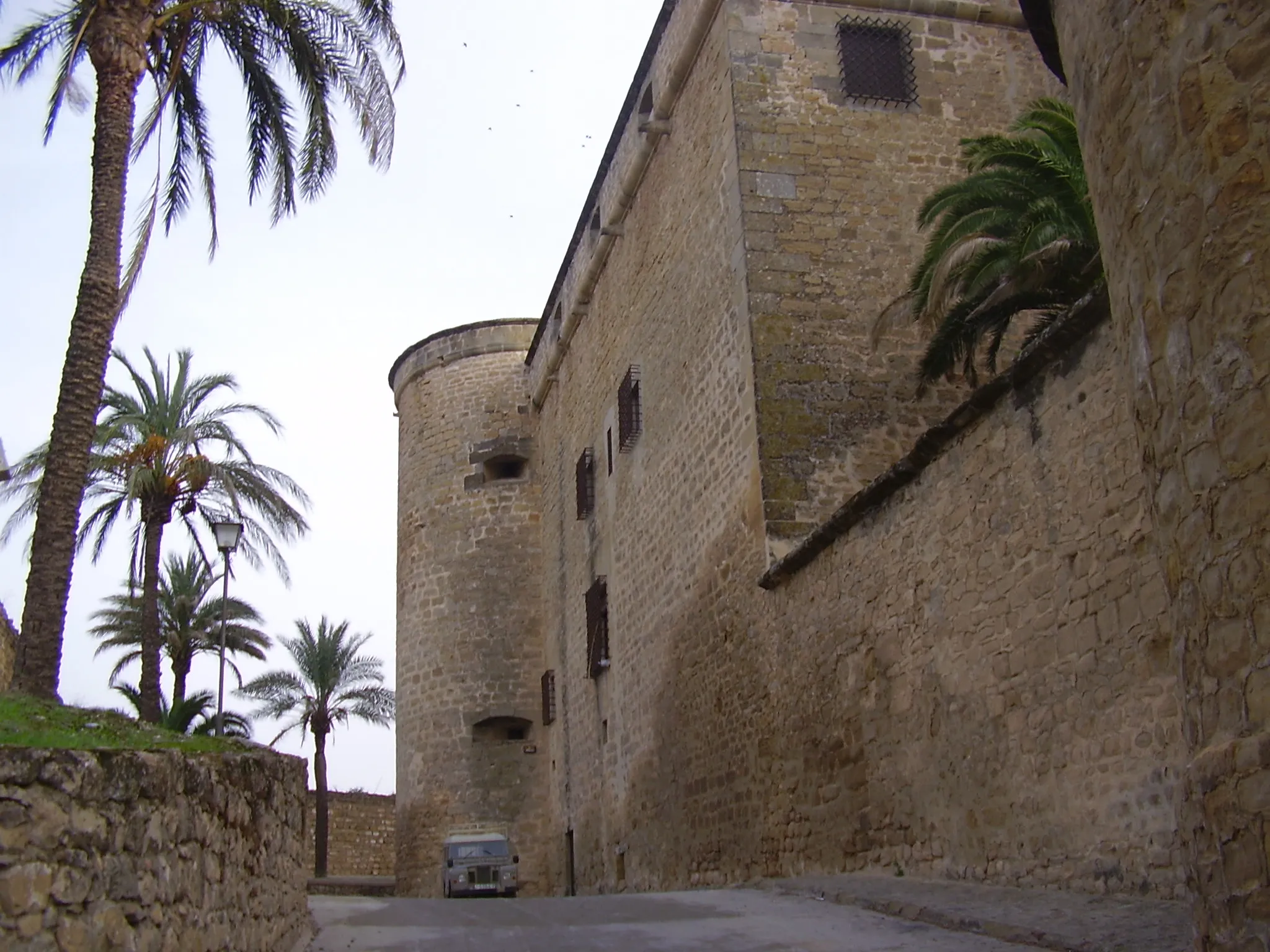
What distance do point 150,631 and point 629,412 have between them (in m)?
6.22

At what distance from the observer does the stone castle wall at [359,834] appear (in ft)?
94.3

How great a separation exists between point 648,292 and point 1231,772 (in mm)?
12447

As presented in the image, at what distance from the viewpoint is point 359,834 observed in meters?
29.2

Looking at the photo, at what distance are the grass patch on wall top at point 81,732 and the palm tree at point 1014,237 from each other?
5.76m

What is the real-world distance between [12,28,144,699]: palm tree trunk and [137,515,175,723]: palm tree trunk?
6.40 m

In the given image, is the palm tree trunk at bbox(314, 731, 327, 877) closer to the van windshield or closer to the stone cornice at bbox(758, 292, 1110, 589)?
the van windshield

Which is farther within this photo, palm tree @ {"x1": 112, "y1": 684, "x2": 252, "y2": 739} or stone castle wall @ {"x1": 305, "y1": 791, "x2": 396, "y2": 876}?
stone castle wall @ {"x1": 305, "y1": 791, "x2": 396, "y2": 876}

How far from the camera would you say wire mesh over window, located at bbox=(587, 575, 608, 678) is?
666 inches

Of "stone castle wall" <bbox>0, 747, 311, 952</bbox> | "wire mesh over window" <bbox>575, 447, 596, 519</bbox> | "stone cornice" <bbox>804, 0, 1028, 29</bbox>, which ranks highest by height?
"stone cornice" <bbox>804, 0, 1028, 29</bbox>

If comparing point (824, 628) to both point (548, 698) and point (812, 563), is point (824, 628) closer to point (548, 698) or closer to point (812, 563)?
point (812, 563)

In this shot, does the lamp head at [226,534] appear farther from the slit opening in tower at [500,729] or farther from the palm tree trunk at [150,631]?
the slit opening in tower at [500,729]

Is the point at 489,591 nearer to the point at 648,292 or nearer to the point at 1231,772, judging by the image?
the point at 648,292

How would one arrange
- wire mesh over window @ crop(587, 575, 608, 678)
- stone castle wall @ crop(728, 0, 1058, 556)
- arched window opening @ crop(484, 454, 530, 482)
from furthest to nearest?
1. arched window opening @ crop(484, 454, 530, 482)
2. wire mesh over window @ crop(587, 575, 608, 678)
3. stone castle wall @ crop(728, 0, 1058, 556)

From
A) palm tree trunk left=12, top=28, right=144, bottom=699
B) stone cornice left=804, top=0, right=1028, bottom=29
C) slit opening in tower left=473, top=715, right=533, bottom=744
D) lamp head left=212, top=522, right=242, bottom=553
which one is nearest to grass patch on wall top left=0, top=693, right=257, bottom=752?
palm tree trunk left=12, top=28, right=144, bottom=699
